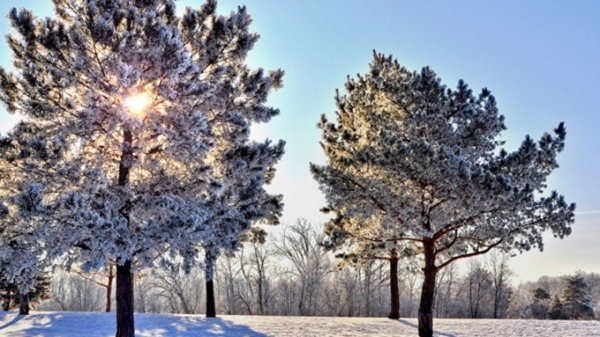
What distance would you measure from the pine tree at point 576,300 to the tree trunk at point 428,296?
2442 cm

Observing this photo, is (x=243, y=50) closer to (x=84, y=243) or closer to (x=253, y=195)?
(x=253, y=195)

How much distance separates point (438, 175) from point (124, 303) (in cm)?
789

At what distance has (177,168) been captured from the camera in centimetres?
1078

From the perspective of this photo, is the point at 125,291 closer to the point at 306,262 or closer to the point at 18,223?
the point at 18,223

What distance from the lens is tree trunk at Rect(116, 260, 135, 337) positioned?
1027cm

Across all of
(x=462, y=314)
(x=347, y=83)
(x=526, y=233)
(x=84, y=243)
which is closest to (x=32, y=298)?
(x=84, y=243)

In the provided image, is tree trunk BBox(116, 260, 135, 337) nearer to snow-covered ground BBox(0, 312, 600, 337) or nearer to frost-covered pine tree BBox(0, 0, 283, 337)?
frost-covered pine tree BBox(0, 0, 283, 337)

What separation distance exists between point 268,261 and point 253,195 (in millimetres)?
25121

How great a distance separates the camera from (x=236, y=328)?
15070mm

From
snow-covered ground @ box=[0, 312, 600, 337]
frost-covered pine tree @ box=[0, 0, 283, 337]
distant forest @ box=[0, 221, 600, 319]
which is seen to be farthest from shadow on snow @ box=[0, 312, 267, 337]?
distant forest @ box=[0, 221, 600, 319]

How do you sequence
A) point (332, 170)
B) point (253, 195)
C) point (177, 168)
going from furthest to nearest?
1. point (332, 170)
2. point (253, 195)
3. point (177, 168)

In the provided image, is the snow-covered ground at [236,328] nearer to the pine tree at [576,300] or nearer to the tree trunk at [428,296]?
the tree trunk at [428,296]

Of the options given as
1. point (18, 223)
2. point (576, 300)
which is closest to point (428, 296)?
point (18, 223)

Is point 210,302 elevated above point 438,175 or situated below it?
below
